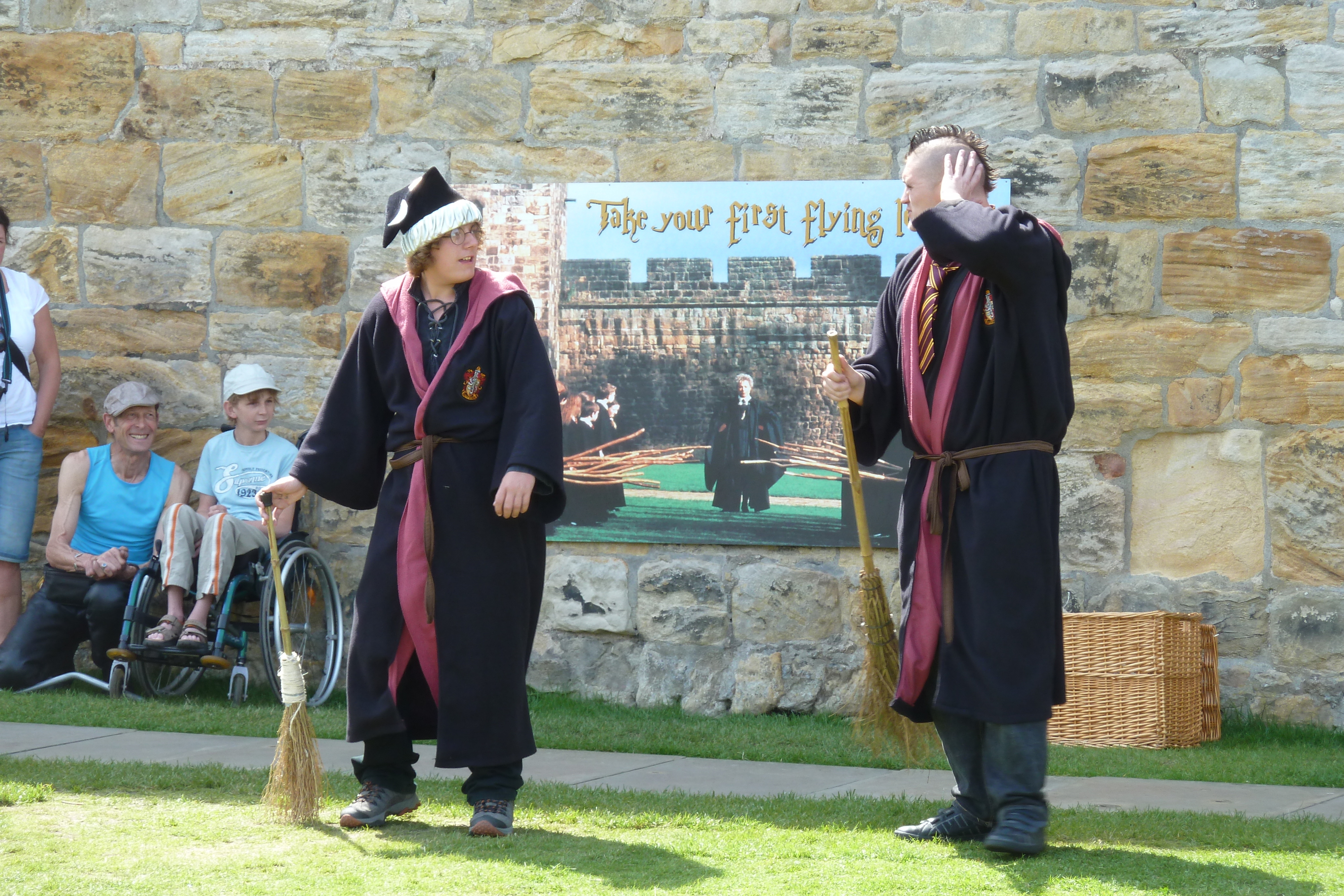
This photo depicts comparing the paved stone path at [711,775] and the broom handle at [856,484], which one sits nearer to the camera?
the broom handle at [856,484]

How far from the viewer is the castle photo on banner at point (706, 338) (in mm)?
5727

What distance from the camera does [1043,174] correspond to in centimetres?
563

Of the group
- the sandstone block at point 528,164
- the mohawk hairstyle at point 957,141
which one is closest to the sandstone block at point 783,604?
the sandstone block at point 528,164

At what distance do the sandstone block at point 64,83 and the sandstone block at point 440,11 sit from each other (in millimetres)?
1322

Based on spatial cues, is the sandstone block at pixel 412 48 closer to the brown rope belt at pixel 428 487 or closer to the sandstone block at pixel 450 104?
the sandstone block at pixel 450 104

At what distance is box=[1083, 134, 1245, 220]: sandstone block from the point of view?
551 centimetres

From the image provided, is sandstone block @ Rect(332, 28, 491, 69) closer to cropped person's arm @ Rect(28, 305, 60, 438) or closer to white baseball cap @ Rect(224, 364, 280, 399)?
white baseball cap @ Rect(224, 364, 280, 399)

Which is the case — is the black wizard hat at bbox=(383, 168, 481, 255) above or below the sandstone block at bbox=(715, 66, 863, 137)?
below

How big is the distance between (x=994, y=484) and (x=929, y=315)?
1.52 feet

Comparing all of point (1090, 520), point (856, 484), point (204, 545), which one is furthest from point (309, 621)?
point (1090, 520)

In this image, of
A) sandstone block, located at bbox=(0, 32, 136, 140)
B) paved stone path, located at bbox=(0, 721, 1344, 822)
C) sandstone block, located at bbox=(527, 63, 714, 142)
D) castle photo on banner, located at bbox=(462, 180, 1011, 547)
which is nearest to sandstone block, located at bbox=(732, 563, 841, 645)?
castle photo on banner, located at bbox=(462, 180, 1011, 547)

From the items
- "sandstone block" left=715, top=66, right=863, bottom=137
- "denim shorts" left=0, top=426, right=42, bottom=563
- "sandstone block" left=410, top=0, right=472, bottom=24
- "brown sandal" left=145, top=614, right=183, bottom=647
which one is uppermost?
"sandstone block" left=410, top=0, right=472, bottom=24

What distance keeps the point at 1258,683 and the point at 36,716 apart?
454 centimetres

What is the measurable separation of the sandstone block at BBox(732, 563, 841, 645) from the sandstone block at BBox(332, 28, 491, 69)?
2489mm
